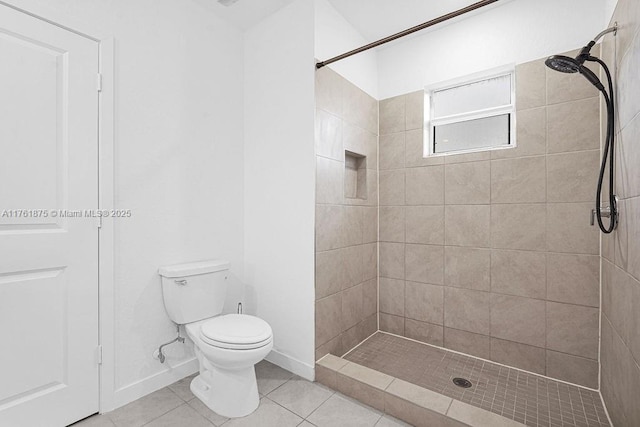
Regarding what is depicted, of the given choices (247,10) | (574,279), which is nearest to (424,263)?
(574,279)

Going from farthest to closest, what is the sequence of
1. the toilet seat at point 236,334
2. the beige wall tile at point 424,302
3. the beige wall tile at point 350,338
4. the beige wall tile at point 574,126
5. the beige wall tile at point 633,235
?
the beige wall tile at point 424,302
the beige wall tile at point 350,338
the beige wall tile at point 574,126
the toilet seat at point 236,334
the beige wall tile at point 633,235

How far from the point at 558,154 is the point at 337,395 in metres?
2.06

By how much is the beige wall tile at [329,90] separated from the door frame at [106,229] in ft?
3.98

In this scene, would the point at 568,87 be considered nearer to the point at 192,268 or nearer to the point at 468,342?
the point at 468,342

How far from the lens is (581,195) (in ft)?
6.29

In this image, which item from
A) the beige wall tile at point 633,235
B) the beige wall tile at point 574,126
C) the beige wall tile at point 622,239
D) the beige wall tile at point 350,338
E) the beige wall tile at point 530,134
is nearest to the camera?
the beige wall tile at point 633,235

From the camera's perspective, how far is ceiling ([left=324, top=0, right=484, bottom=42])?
7.22 ft

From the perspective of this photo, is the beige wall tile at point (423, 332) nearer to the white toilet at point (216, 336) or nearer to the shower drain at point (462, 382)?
the shower drain at point (462, 382)

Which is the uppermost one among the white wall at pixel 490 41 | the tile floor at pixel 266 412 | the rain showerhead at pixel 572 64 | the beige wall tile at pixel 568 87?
the white wall at pixel 490 41

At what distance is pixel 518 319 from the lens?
2.13 m

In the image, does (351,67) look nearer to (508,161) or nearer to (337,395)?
(508,161)

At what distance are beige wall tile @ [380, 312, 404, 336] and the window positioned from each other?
1408 mm

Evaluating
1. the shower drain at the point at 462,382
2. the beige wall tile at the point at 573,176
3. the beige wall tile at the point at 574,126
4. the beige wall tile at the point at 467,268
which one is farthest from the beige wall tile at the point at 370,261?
the beige wall tile at the point at 574,126

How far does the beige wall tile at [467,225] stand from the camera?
A: 2.26 meters
